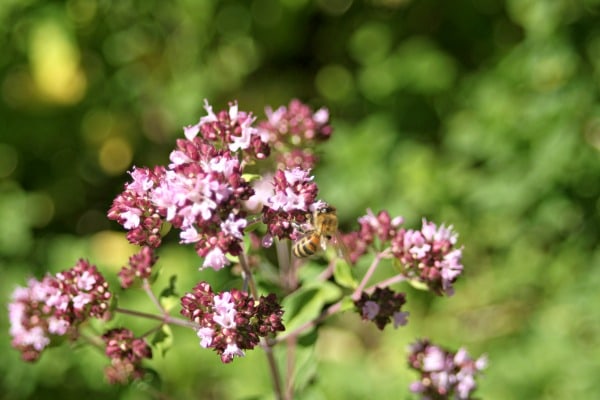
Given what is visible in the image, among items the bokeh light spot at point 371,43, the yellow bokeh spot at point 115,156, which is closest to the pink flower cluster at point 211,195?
the bokeh light spot at point 371,43

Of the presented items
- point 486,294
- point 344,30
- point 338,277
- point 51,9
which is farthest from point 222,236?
point 344,30

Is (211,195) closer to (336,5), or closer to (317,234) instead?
(317,234)

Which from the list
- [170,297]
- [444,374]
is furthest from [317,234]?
[444,374]

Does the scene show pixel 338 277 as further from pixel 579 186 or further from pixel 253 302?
pixel 579 186

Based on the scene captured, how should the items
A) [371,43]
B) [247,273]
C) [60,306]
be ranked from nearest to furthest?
[247,273], [60,306], [371,43]

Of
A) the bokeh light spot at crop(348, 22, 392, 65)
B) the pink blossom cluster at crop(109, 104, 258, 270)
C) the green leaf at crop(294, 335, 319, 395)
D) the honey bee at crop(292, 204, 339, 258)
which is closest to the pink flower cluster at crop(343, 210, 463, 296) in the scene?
the honey bee at crop(292, 204, 339, 258)

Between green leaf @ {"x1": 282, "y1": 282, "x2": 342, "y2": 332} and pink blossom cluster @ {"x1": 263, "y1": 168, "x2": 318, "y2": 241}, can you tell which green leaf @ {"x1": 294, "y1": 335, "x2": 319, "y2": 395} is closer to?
green leaf @ {"x1": 282, "y1": 282, "x2": 342, "y2": 332}
